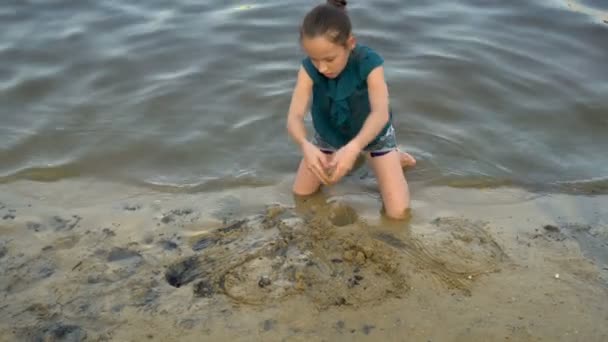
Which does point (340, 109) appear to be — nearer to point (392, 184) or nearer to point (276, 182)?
point (392, 184)

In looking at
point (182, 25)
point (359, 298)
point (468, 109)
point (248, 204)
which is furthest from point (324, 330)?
point (182, 25)

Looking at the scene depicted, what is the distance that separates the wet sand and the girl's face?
2.84ft

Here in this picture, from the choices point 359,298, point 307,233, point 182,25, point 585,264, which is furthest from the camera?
point 182,25

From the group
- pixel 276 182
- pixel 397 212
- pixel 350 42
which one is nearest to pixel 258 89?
pixel 276 182

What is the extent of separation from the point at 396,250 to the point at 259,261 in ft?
2.36

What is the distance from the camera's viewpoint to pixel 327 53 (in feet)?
11.4

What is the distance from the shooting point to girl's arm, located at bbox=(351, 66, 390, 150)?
3.71 metres

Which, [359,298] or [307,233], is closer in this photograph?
[359,298]

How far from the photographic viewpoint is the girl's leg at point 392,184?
12.7 ft

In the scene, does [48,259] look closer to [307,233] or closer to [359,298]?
[307,233]

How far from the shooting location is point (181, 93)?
5.46 metres

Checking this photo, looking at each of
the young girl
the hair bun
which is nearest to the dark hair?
the young girl

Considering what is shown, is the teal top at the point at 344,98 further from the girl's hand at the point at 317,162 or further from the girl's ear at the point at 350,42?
the girl's hand at the point at 317,162

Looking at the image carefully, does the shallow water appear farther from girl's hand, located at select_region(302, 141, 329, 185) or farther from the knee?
girl's hand, located at select_region(302, 141, 329, 185)
